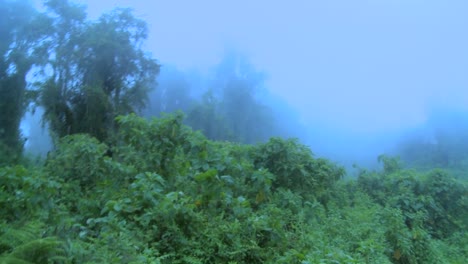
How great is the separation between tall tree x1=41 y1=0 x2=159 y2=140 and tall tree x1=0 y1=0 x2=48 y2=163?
3.21 feet

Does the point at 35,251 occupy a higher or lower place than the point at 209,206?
lower

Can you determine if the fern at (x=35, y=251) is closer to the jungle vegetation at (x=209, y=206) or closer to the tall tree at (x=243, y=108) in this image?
the jungle vegetation at (x=209, y=206)

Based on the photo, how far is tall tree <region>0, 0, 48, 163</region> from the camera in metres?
16.6

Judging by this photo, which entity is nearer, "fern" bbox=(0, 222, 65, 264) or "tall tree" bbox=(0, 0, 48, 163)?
"fern" bbox=(0, 222, 65, 264)

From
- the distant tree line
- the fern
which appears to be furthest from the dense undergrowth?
the distant tree line

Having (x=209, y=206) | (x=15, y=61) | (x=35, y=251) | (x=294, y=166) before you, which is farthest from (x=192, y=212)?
(x=15, y=61)

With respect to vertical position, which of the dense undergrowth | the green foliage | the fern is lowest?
the fern

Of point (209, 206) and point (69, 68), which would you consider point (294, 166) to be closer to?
point (209, 206)

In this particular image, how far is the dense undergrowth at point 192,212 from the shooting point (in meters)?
3.56

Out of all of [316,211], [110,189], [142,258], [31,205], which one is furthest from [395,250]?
[31,205]

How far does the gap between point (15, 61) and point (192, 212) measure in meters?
16.0

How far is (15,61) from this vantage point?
16844 mm

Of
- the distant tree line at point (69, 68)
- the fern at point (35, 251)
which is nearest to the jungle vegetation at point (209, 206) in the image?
the fern at point (35, 251)

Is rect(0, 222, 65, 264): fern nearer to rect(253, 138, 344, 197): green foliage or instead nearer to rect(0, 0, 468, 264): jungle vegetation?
rect(0, 0, 468, 264): jungle vegetation
